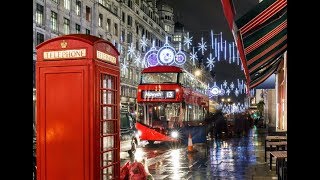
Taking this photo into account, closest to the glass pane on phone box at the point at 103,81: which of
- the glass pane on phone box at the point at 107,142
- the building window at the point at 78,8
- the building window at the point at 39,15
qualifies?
the glass pane on phone box at the point at 107,142

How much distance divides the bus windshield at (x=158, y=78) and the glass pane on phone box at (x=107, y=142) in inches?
726

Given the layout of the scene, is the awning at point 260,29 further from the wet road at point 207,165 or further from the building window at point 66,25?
the building window at point 66,25

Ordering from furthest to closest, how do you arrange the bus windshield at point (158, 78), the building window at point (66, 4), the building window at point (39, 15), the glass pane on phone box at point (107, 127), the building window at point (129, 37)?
the building window at point (129, 37)
the building window at point (66, 4)
the building window at point (39, 15)
the bus windshield at point (158, 78)
the glass pane on phone box at point (107, 127)

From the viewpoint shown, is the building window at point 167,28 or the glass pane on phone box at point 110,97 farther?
the building window at point 167,28

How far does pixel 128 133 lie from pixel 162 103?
6.42 metres

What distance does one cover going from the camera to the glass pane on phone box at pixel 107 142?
6.79 metres

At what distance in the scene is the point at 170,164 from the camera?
16.3m

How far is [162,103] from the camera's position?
85.0 feet

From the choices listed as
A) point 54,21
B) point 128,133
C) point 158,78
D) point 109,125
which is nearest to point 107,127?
point 109,125
